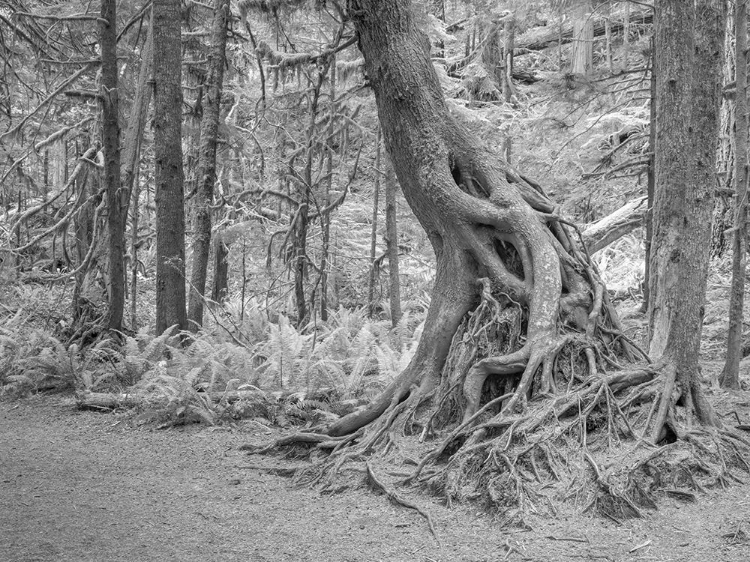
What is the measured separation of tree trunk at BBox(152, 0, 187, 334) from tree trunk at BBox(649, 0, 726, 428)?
6640 mm

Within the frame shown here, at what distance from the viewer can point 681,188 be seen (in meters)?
6.09

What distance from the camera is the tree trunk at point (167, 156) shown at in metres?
9.89

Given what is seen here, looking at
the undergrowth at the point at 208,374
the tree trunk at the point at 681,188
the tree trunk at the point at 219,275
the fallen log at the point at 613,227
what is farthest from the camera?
the tree trunk at the point at 219,275

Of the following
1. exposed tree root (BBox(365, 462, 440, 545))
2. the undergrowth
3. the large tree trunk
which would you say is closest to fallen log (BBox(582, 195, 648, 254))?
the undergrowth

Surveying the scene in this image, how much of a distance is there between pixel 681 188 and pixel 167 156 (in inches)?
277

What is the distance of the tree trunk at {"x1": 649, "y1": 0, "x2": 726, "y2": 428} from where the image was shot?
5.79 meters

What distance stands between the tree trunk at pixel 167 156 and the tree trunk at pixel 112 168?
872mm

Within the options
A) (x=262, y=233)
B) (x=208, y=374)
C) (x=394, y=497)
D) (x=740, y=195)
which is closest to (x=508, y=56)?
(x=262, y=233)

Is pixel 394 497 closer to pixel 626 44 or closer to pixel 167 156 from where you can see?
pixel 167 156

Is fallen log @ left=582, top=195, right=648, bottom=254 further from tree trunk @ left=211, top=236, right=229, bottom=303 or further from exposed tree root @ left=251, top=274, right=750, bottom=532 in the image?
exposed tree root @ left=251, top=274, right=750, bottom=532

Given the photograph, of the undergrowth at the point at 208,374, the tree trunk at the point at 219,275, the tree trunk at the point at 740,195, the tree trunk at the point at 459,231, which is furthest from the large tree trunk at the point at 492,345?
the tree trunk at the point at 219,275

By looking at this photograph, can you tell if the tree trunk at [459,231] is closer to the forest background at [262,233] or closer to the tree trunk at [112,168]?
the forest background at [262,233]

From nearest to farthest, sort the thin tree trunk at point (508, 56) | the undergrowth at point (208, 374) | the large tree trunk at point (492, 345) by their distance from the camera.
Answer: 1. the large tree trunk at point (492, 345)
2. the undergrowth at point (208, 374)
3. the thin tree trunk at point (508, 56)

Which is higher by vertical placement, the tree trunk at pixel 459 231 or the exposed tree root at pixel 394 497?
the tree trunk at pixel 459 231
